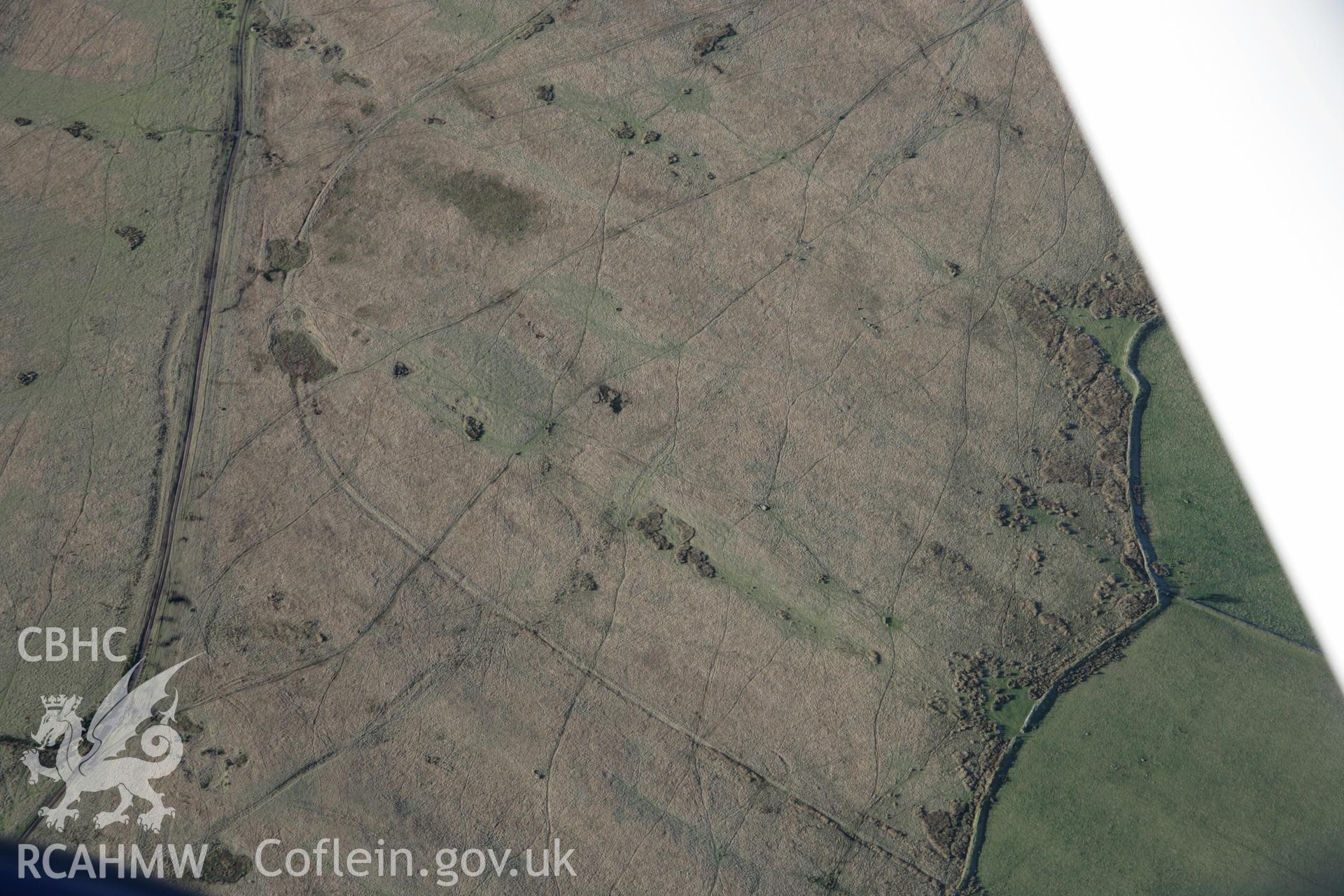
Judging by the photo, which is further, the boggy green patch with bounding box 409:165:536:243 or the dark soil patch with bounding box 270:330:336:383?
the boggy green patch with bounding box 409:165:536:243

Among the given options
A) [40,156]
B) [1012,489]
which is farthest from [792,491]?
[40,156]

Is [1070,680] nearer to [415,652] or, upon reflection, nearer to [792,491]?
[792,491]

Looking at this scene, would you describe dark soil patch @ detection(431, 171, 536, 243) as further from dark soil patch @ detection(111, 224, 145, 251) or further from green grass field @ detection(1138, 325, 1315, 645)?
green grass field @ detection(1138, 325, 1315, 645)

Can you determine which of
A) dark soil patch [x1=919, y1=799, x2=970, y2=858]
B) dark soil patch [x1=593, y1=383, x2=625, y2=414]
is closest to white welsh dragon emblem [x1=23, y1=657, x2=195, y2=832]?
dark soil patch [x1=593, y1=383, x2=625, y2=414]

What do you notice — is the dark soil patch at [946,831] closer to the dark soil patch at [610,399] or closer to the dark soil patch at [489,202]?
the dark soil patch at [610,399]

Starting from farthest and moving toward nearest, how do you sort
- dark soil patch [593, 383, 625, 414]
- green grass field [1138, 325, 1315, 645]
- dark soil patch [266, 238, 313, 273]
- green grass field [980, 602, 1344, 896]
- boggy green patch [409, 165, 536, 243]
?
boggy green patch [409, 165, 536, 243] < dark soil patch [266, 238, 313, 273] < dark soil patch [593, 383, 625, 414] < green grass field [1138, 325, 1315, 645] < green grass field [980, 602, 1344, 896]

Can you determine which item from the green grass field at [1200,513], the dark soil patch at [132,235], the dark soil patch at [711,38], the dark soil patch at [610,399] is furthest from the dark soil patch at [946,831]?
the dark soil patch at [132,235]
